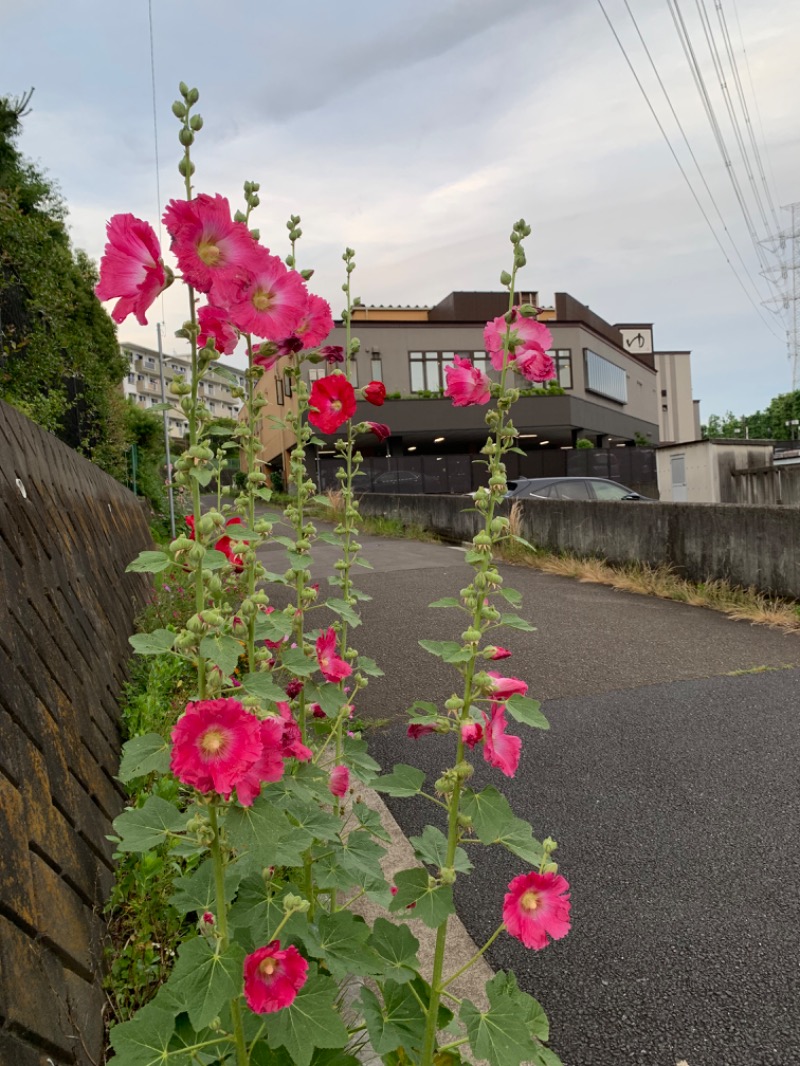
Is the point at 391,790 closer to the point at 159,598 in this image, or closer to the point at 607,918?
the point at 607,918

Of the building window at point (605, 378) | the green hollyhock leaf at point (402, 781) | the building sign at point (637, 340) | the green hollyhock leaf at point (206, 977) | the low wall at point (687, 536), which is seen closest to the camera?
the green hollyhock leaf at point (206, 977)

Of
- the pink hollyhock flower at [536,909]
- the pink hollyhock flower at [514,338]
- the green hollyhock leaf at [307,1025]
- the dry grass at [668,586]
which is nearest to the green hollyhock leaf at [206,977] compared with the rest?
the green hollyhock leaf at [307,1025]

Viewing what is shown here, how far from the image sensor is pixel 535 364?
1.50 meters

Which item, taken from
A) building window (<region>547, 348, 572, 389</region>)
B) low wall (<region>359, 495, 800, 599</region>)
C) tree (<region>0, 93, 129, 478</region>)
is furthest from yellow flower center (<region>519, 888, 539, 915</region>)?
building window (<region>547, 348, 572, 389</region>)

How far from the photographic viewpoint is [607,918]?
2.48 m

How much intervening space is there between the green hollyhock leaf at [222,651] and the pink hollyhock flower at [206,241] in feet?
1.90

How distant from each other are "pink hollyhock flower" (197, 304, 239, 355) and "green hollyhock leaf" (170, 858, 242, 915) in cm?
97

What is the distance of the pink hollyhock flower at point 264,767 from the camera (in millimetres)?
1080

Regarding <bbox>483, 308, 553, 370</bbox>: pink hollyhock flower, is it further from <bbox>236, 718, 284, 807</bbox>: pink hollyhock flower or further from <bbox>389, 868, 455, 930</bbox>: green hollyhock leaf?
<bbox>389, 868, 455, 930</bbox>: green hollyhock leaf

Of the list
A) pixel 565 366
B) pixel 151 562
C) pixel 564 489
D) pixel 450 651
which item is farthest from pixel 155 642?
pixel 565 366

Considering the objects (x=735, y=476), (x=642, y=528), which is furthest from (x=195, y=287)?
(x=735, y=476)

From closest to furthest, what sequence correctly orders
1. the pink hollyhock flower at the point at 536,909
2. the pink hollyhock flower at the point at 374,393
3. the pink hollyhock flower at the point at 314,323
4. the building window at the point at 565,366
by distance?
1. the pink hollyhock flower at the point at 536,909
2. the pink hollyhock flower at the point at 314,323
3. the pink hollyhock flower at the point at 374,393
4. the building window at the point at 565,366

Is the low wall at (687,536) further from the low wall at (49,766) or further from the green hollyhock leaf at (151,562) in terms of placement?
the green hollyhock leaf at (151,562)

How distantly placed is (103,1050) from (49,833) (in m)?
0.51
